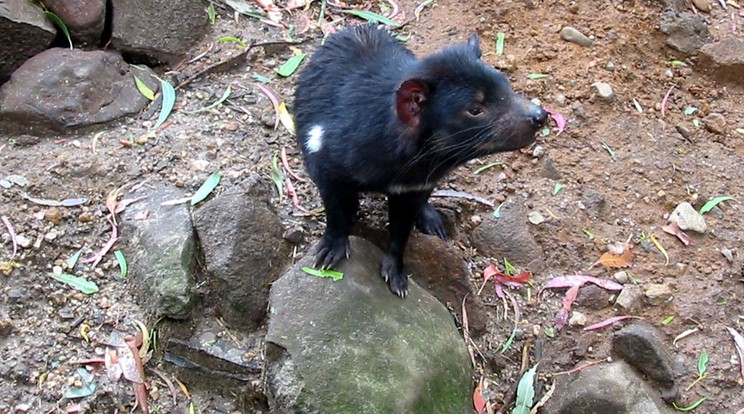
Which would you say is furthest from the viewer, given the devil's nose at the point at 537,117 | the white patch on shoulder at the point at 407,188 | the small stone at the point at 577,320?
the small stone at the point at 577,320

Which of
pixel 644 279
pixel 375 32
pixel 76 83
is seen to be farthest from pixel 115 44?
pixel 644 279

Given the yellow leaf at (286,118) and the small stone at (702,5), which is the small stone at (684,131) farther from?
the yellow leaf at (286,118)

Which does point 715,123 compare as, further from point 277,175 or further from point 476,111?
point 277,175

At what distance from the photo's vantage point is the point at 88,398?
12.4ft

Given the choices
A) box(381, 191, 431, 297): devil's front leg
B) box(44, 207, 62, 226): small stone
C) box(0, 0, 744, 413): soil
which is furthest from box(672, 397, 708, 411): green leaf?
box(44, 207, 62, 226): small stone

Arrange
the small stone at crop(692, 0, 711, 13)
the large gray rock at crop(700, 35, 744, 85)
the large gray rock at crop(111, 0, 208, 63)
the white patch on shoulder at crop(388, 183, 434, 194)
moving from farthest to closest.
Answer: the small stone at crop(692, 0, 711, 13), the large gray rock at crop(700, 35, 744, 85), the large gray rock at crop(111, 0, 208, 63), the white patch on shoulder at crop(388, 183, 434, 194)

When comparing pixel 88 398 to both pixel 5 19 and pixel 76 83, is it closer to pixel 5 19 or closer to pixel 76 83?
pixel 76 83

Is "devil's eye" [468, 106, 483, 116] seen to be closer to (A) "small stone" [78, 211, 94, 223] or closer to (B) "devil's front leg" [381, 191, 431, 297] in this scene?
(B) "devil's front leg" [381, 191, 431, 297]

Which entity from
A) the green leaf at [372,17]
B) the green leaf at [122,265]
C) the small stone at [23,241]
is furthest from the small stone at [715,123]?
the small stone at [23,241]

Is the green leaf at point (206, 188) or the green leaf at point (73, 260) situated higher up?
the green leaf at point (206, 188)

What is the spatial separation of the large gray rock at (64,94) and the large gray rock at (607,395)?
262 centimetres

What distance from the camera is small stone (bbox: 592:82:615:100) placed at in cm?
509

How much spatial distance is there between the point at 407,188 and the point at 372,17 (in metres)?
2.04

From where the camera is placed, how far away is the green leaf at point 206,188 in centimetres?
420
